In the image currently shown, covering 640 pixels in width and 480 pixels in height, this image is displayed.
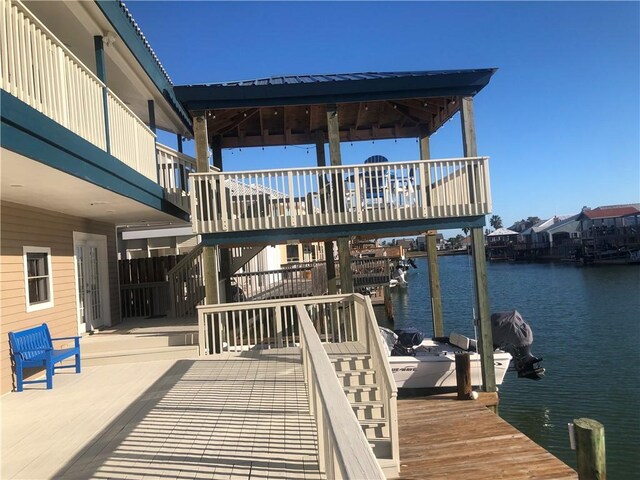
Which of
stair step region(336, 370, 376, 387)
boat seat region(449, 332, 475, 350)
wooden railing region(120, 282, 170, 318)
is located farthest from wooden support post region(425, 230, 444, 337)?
wooden railing region(120, 282, 170, 318)

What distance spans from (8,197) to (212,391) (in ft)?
12.7

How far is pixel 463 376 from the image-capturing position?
8062mm

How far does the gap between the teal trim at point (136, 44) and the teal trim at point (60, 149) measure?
88.7 inches

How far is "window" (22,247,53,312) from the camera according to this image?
717 centimetres

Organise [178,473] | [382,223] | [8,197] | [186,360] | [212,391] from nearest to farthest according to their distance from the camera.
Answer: [178,473], [212,391], [8,197], [186,360], [382,223]

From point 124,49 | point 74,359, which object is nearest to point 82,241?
point 74,359

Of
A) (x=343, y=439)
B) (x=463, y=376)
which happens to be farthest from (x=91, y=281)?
(x=343, y=439)

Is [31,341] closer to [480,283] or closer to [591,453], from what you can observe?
[591,453]

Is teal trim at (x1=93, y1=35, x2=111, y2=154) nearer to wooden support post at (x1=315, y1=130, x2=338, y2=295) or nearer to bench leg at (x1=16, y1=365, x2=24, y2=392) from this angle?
bench leg at (x1=16, y1=365, x2=24, y2=392)

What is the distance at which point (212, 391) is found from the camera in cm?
610

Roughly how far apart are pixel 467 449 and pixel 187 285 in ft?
24.6

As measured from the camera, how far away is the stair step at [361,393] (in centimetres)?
662

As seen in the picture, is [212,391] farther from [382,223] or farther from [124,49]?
[124,49]

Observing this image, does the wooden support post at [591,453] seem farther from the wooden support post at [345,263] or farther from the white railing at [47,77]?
the white railing at [47,77]
